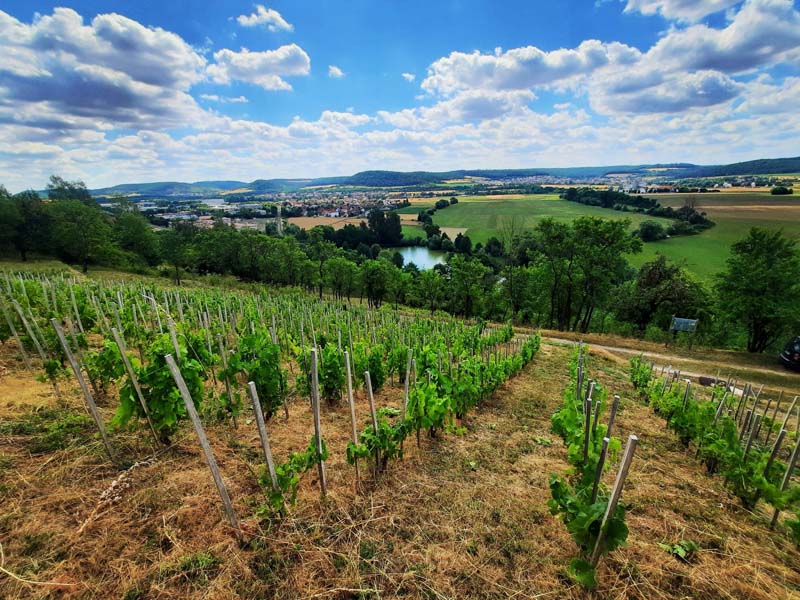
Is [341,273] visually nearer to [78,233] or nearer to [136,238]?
[78,233]

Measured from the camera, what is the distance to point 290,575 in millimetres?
3064

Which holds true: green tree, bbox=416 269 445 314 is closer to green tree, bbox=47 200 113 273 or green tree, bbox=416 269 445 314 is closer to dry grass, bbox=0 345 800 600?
dry grass, bbox=0 345 800 600

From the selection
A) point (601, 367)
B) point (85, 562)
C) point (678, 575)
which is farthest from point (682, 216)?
point (85, 562)

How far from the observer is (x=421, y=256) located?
7506 centimetres

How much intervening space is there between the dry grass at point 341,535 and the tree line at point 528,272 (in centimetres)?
2400

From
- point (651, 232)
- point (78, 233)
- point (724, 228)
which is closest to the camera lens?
point (78, 233)

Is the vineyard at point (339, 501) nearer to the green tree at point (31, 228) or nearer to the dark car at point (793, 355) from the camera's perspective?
the dark car at point (793, 355)

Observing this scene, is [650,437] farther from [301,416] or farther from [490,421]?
[301,416]

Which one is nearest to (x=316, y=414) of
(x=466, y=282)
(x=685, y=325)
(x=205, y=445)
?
(x=205, y=445)

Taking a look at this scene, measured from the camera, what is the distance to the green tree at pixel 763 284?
68.8ft

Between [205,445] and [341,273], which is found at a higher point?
[205,445]

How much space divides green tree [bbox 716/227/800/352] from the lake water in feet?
155

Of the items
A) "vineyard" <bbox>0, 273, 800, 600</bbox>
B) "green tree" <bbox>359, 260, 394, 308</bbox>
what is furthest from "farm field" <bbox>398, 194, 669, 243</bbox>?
"vineyard" <bbox>0, 273, 800, 600</bbox>

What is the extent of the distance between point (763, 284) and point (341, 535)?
2996 cm
